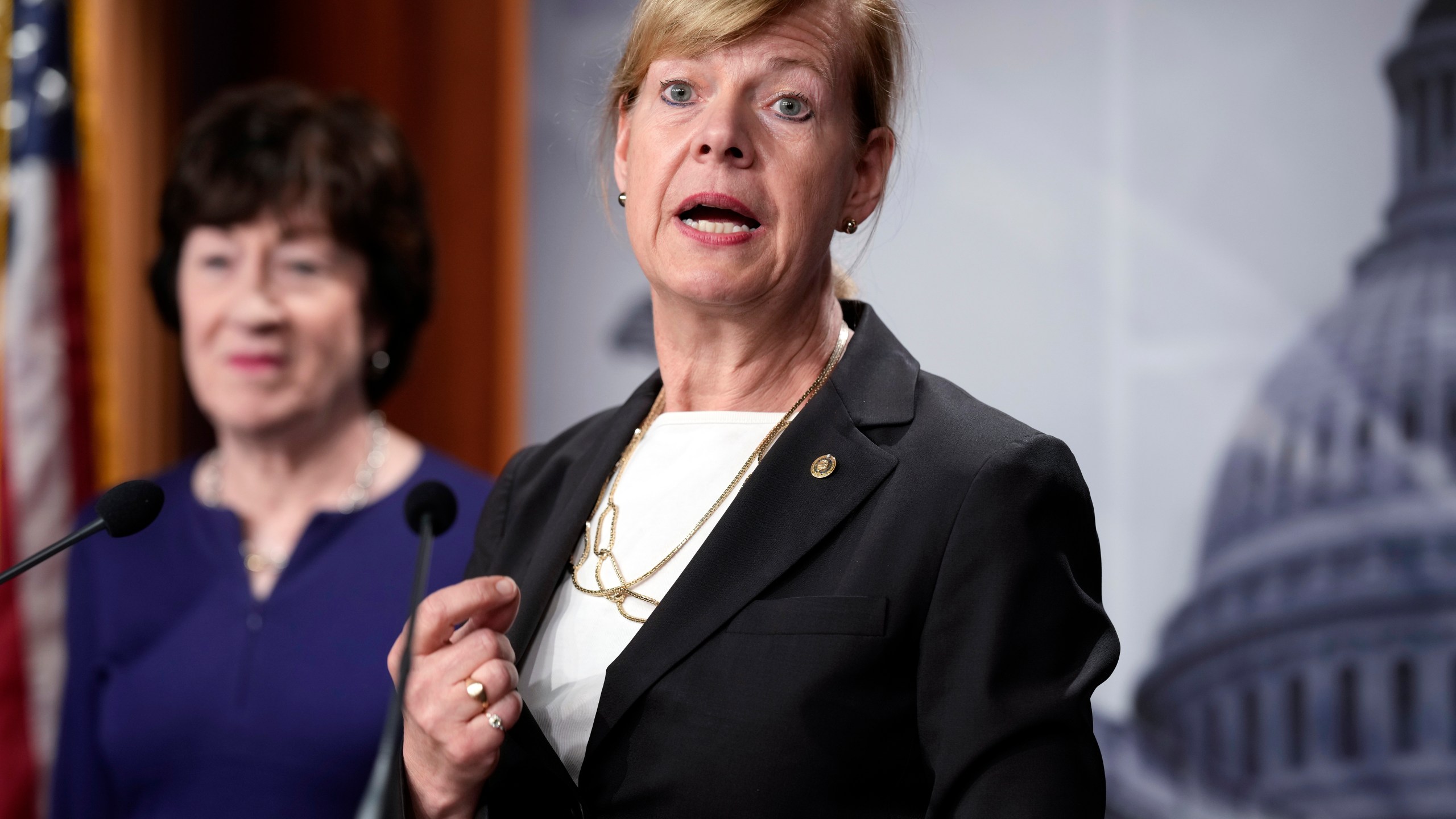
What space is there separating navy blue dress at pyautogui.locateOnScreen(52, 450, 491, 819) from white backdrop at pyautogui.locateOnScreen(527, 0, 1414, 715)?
1.07 metres

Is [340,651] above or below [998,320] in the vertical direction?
below

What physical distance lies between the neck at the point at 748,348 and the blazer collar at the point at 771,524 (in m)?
0.08

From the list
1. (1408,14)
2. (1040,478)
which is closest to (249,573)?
(1040,478)

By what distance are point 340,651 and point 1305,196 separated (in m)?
1.96

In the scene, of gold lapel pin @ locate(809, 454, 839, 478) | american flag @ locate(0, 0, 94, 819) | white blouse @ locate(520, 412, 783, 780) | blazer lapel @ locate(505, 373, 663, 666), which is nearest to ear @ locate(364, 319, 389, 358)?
american flag @ locate(0, 0, 94, 819)

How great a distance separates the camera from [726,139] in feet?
3.76

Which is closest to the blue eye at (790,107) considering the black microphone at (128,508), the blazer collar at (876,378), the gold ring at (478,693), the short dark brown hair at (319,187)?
the blazer collar at (876,378)

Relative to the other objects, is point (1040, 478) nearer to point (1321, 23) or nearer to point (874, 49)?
point (874, 49)

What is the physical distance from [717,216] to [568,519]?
32 centimetres

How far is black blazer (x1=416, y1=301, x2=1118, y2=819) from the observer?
3.18 ft

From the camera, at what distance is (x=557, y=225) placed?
10.5 feet

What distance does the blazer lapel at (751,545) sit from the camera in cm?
106

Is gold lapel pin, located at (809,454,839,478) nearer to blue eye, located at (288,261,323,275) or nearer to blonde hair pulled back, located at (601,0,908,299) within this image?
blonde hair pulled back, located at (601,0,908,299)

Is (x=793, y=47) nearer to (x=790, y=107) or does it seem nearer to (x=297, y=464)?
(x=790, y=107)
